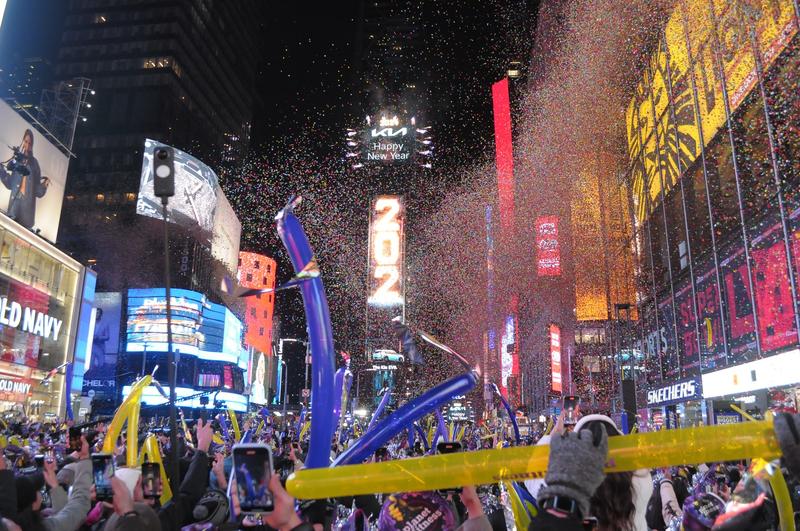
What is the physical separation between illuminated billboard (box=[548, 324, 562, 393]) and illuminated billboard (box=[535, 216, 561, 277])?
503 cm

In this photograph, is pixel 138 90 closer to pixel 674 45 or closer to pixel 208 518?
pixel 674 45

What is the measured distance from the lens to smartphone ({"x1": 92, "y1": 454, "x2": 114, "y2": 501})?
4367mm

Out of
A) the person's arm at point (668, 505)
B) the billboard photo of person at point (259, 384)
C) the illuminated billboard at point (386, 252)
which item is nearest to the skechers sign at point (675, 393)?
the person's arm at point (668, 505)

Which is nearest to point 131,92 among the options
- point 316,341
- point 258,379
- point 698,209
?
point 258,379

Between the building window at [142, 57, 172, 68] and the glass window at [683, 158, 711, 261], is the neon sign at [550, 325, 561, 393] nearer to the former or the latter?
the glass window at [683, 158, 711, 261]

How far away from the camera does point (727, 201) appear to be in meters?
25.7

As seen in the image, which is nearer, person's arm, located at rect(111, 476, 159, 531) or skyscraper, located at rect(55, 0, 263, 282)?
person's arm, located at rect(111, 476, 159, 531)

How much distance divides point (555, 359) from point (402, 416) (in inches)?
2017

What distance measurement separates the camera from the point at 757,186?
72.3 ft

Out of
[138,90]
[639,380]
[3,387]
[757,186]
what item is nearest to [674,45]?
[757,186]

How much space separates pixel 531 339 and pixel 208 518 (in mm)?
65140

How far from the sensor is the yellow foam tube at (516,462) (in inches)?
77.0

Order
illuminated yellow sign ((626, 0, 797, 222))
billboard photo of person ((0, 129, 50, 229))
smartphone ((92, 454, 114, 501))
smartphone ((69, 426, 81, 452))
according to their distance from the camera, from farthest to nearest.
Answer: billboard photo of person ((0, 129, 50, 229)) < illuminated yellow sign ((626, 0, 797, 222)) < smartphone ((69, 426, 81, 452)) < smartphone ((92, 454, 114, 501))

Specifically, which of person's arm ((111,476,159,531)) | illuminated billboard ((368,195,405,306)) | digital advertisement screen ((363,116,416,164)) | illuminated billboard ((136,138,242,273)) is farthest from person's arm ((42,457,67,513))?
digital advertisement screen ((363,116,416,164))
